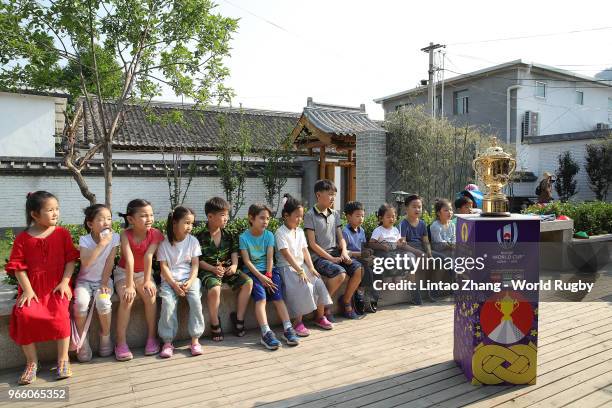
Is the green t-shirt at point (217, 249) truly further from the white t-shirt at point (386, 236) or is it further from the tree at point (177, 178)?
the tree at point (177, 178)

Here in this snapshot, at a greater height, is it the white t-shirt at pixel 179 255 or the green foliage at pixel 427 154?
the green foliage at pixel 427 154

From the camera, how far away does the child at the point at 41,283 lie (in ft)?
9.66

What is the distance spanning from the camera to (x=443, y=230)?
5.16 m

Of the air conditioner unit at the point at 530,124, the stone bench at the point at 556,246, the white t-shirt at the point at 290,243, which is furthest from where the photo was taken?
the air conditioner unit at the point at 530,124

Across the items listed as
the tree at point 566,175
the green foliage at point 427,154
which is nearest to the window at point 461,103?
the tree at point 566,175

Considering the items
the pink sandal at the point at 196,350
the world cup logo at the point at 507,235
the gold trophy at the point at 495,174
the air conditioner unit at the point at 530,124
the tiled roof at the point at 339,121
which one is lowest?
the pink sandal at the point at 196,350

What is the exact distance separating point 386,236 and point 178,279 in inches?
86.7

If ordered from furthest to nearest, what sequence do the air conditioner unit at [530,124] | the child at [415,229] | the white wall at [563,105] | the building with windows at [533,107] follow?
1. the white wall at [563,105]
2. the air conditioner unit at [530,124]
3. the building with windows at [533,107]
4. the child at [415,229]

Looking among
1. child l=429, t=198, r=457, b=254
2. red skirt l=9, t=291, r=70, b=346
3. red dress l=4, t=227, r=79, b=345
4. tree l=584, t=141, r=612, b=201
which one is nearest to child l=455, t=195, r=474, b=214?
child l=429, t=198, r=457, b=254

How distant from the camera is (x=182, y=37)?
568cm

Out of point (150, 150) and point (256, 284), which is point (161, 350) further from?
point (150, 150)

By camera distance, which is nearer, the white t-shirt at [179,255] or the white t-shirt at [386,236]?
the white t-shirt at [179,255]

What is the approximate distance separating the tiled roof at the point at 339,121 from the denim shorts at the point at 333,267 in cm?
582

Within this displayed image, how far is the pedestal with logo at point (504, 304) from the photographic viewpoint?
111 inches
